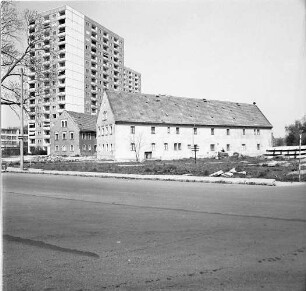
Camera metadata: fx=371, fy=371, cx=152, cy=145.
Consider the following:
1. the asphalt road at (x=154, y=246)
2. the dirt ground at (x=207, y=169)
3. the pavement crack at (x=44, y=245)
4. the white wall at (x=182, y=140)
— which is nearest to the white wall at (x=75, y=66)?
the white wall at (x=182, y=140)

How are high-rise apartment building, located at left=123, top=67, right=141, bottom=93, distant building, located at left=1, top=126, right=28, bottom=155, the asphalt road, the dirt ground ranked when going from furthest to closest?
1. high-rise apartment building, located at left=123, top=67, right=141, bottom=93
2. the dirt ground
3. distant building, located at left=1, top=126, right=28, bottom=155
4. the asphalt road

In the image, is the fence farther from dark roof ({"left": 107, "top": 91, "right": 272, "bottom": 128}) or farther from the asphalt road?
the asphalt road

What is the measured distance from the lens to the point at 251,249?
17.6ft

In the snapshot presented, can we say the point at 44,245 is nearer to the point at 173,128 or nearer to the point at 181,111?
the point at 173,128

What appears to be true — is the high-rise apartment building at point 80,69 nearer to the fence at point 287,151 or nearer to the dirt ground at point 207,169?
the fence at point 287,151

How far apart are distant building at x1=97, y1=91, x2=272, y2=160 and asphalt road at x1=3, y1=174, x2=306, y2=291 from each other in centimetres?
4290

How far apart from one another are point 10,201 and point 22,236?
16.4 ft

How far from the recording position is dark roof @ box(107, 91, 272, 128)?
55103mm

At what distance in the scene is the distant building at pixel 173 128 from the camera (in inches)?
2101

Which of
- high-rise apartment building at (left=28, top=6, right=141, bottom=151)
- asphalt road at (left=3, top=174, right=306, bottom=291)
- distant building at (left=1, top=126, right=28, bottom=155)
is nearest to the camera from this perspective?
asphalt road at (left=3, top=174, right=306, bottom=291)

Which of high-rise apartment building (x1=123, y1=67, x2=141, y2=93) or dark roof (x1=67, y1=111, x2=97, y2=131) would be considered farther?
high-rise apartment building (x1=123, y1=67, x2=141, y2=93)

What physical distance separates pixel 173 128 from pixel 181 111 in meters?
4.28

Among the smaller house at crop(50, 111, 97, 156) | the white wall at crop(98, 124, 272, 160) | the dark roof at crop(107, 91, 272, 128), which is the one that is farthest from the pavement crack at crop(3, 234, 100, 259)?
the smaller house at crop(50, 111, 97, 156)

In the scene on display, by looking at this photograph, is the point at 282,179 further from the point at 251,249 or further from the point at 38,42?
the point at 38,42
